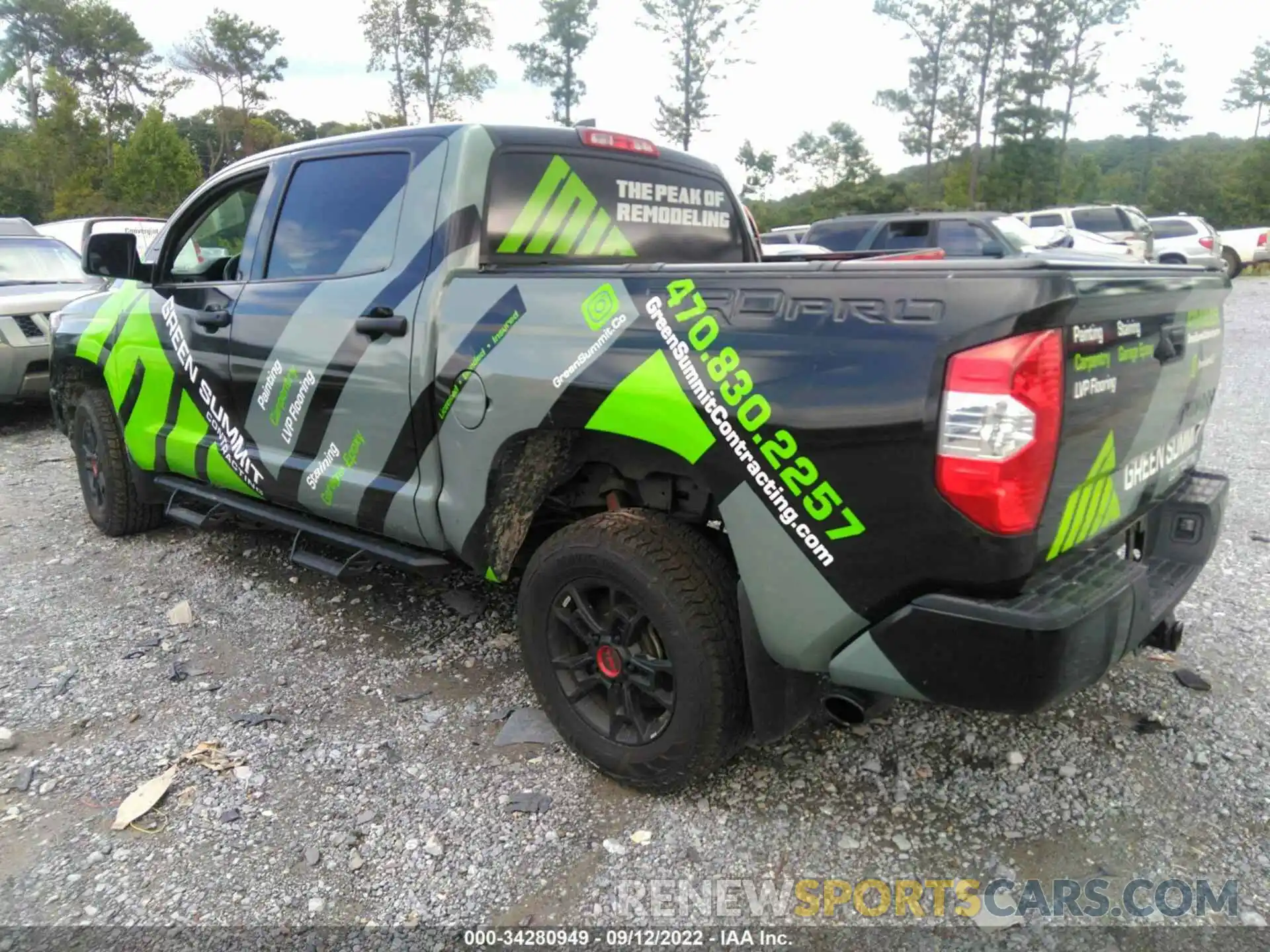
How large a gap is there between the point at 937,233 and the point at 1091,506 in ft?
36.4

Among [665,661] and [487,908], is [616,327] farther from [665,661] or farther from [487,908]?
[487,908]

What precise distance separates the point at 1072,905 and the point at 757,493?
4.17ft

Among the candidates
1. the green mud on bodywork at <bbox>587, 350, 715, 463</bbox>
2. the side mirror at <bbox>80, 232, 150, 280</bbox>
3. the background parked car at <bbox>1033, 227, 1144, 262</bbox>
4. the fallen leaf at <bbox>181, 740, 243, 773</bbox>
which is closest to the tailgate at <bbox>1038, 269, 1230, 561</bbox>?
the green mud on bodywork at <bbox>587, 350, 715, 463</bbox>

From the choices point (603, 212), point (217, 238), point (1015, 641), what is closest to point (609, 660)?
point (1015, 641)

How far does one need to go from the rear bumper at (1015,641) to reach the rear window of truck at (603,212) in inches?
73.3

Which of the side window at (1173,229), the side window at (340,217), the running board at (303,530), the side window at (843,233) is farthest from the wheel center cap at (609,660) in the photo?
the side window at (1173,229)

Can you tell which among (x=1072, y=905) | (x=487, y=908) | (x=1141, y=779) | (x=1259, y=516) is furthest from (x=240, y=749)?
(x=1259, y=516)

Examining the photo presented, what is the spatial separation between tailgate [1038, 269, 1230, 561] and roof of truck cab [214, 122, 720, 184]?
2.04 metres

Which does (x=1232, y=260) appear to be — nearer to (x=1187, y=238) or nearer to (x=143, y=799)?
(x=1187, y=238)

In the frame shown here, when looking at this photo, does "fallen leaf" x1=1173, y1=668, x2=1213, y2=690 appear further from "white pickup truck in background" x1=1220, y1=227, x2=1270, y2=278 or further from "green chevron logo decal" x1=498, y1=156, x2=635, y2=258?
"white pickup truck in background" x1=1220, y1=227, x2=1270, y2=278

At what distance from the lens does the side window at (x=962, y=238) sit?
11883mm

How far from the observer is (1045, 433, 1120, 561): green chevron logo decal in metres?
2.03

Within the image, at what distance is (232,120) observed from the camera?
4353 cm

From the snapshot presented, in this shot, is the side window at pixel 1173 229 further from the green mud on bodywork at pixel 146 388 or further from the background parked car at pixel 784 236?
the green mud on bodywork at pixel 146 388
